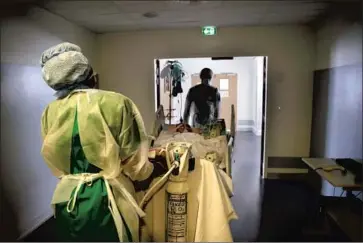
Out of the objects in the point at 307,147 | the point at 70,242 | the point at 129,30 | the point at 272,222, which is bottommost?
the point at 272,222

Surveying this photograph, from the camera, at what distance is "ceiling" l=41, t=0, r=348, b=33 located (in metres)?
0.64

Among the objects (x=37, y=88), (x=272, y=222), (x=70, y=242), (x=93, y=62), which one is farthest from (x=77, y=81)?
(x=272, y=222)

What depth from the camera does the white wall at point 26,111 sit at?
672 mm

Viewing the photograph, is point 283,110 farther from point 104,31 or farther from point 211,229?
point 104,31

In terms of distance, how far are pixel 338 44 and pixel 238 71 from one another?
0.92ft

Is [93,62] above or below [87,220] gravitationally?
above

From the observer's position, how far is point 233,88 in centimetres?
82

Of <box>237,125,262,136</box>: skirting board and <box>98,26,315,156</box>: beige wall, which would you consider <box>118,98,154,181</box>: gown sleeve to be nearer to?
<box>98,26,315,156</box>: beige wall

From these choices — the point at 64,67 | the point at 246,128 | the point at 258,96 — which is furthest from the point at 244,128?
the point at 64,67

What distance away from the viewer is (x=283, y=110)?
773 mm

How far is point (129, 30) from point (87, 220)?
53 cm

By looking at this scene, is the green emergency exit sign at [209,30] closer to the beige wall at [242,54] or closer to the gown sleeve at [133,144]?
the beige wall at [242,54]

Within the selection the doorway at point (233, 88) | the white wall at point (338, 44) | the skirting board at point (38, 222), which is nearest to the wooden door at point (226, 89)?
the doorway at point (233, 88)

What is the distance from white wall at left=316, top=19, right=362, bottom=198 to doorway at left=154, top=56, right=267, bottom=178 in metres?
0.15
